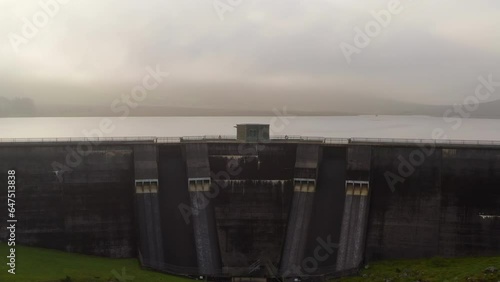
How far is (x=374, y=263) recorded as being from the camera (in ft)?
166

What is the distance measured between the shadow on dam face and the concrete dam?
12 cm

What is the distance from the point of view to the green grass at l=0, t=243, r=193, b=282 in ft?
129

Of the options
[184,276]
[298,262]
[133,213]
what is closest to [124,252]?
[133,213]

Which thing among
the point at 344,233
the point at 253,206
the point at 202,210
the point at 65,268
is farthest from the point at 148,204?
the point at 344,233

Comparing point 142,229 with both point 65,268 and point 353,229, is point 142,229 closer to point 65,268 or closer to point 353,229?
point 65,268

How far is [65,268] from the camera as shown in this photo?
42812mm

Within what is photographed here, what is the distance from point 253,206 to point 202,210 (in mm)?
6157

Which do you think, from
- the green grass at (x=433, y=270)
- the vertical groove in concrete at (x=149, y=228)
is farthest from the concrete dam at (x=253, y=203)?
the green grass at (x=433, y=270)

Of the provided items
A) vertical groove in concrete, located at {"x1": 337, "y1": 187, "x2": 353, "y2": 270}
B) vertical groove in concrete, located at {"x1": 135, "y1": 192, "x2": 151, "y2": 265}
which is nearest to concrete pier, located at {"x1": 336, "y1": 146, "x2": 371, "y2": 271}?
vertical groove in concrete, located at {"x1": 337, "y1": 187, "x2": 353, "y2": 270}

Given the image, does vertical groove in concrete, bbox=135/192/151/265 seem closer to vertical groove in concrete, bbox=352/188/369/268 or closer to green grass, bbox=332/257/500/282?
green grass, bbox=332/257/500/282

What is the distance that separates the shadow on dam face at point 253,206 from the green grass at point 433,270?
208 centimetres

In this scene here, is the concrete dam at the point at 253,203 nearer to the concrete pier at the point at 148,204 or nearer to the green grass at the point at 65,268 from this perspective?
the concrete pier at the point at 148,204

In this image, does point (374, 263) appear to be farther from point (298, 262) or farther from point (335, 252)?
point (298, 262)

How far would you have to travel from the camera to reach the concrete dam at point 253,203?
49906mm
